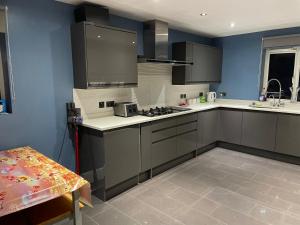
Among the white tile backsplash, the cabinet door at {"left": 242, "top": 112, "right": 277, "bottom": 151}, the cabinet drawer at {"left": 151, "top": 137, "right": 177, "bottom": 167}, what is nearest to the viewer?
the white tile backsplash

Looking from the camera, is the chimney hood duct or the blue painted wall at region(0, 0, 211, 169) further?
the chimney hood duct

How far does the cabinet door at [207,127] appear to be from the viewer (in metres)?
3.92

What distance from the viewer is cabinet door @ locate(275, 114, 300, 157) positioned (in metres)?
3.52

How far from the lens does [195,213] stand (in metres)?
2.31

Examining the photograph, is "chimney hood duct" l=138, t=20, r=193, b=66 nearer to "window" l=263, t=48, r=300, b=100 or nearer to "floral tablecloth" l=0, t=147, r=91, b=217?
"floral tablecloth" l=0, t=147, r=91, b=217

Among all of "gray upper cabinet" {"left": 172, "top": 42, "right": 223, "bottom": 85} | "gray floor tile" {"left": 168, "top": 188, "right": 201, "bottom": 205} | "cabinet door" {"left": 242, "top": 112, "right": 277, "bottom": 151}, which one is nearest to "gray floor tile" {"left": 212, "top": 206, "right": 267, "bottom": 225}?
"gray floor tile" {"left": 168, "top": 188, "right": 201, "bottom": 205}

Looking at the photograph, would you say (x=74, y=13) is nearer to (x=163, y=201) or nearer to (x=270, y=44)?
(x=163, y=201)

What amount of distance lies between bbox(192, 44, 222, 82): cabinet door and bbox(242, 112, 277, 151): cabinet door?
41.8 inches

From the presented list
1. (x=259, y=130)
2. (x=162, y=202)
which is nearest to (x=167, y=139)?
(x=162, y=202)

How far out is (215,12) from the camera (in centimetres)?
296

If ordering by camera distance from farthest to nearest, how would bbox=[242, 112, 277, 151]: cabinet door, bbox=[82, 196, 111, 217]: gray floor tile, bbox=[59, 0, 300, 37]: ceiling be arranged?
bbox=[242, 112, 277, 151]: cabinet door
bbox=[59, 0, 300, 37]: ceiling
bbox=[82, 196, 111, 217]: gray floor tile

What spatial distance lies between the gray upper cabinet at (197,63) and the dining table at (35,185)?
2.80 metres

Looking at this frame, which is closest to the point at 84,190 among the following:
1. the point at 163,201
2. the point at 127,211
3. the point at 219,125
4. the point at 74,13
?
the point at 127,211

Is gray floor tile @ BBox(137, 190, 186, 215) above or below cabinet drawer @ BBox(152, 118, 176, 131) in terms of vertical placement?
below
